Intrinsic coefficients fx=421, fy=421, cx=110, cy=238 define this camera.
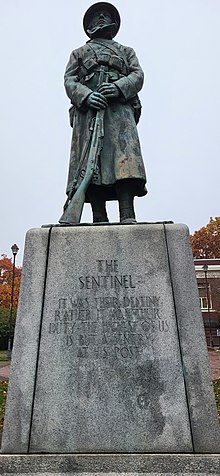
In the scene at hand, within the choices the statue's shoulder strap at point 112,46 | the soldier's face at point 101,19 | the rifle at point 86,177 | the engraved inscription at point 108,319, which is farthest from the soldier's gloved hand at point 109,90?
the engraved inscription at point 108,319

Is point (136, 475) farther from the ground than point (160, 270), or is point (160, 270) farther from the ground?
point (160, 270)

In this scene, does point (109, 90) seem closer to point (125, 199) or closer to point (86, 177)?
point (86, 177)

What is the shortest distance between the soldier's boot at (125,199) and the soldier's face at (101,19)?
2275mm

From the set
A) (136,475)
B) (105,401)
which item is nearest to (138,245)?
(105,401)

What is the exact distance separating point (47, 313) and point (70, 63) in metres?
3.32

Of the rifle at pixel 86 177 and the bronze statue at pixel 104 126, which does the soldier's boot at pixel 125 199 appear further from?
the rifle at pixel 86 177

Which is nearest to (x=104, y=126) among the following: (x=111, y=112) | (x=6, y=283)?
(x=111, y=112)

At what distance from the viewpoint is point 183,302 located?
3.83 metres

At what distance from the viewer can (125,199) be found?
194 inches

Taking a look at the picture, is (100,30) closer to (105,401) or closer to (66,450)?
(105,401)

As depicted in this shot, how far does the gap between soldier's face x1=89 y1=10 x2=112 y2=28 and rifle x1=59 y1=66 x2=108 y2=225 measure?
97 centimetres

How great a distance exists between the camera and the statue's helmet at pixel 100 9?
5.54m

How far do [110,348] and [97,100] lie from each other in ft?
9.24

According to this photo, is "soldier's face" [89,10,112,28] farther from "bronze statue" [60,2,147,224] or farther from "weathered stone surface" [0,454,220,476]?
"weathered stone surface" [0,454,220,476]
